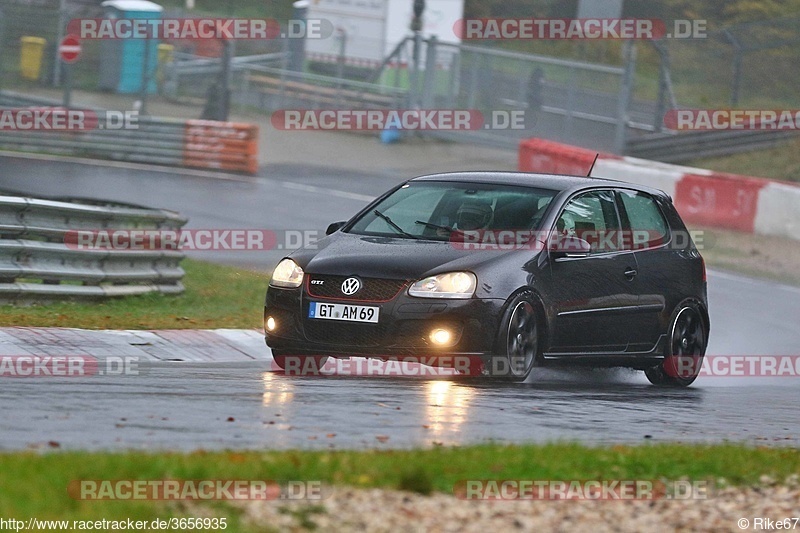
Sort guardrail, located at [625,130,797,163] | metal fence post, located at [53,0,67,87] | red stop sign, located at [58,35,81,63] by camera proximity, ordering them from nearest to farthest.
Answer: guardrail, located at [625,130,797,163], red stop sign, located at [58,35,81,63], metal fence post, located at [53,0,67,87]

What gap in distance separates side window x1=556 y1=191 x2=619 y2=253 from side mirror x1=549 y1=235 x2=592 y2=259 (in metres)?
0.07

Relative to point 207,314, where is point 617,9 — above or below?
above

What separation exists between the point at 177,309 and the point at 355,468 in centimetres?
834

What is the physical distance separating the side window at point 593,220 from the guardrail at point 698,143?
19788 millimetres

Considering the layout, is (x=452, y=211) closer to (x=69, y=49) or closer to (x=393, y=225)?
(x=393, y=225)

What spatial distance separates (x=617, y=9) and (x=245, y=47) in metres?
13.7

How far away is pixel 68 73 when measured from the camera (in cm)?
2995

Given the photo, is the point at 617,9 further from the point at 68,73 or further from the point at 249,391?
the point at 249,391

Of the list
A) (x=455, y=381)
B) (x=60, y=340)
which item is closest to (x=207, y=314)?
(x=60, y=340)

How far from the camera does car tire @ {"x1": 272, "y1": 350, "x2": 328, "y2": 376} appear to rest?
1050 centimetres

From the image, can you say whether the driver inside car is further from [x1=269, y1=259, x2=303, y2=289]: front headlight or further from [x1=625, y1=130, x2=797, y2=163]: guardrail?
[x1=625, y1=130, x2=797, y2=163]: guardrail

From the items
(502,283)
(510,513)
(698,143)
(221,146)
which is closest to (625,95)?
(698,143)

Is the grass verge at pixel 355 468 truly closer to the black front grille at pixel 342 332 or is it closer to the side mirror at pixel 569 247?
the black front grille at pixel 342 332

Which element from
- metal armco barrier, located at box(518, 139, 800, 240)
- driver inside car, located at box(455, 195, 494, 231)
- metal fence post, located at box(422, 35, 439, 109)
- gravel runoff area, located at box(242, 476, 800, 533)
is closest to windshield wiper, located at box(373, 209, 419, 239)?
driver inside car, located at box(455, 195, 494, 231)
